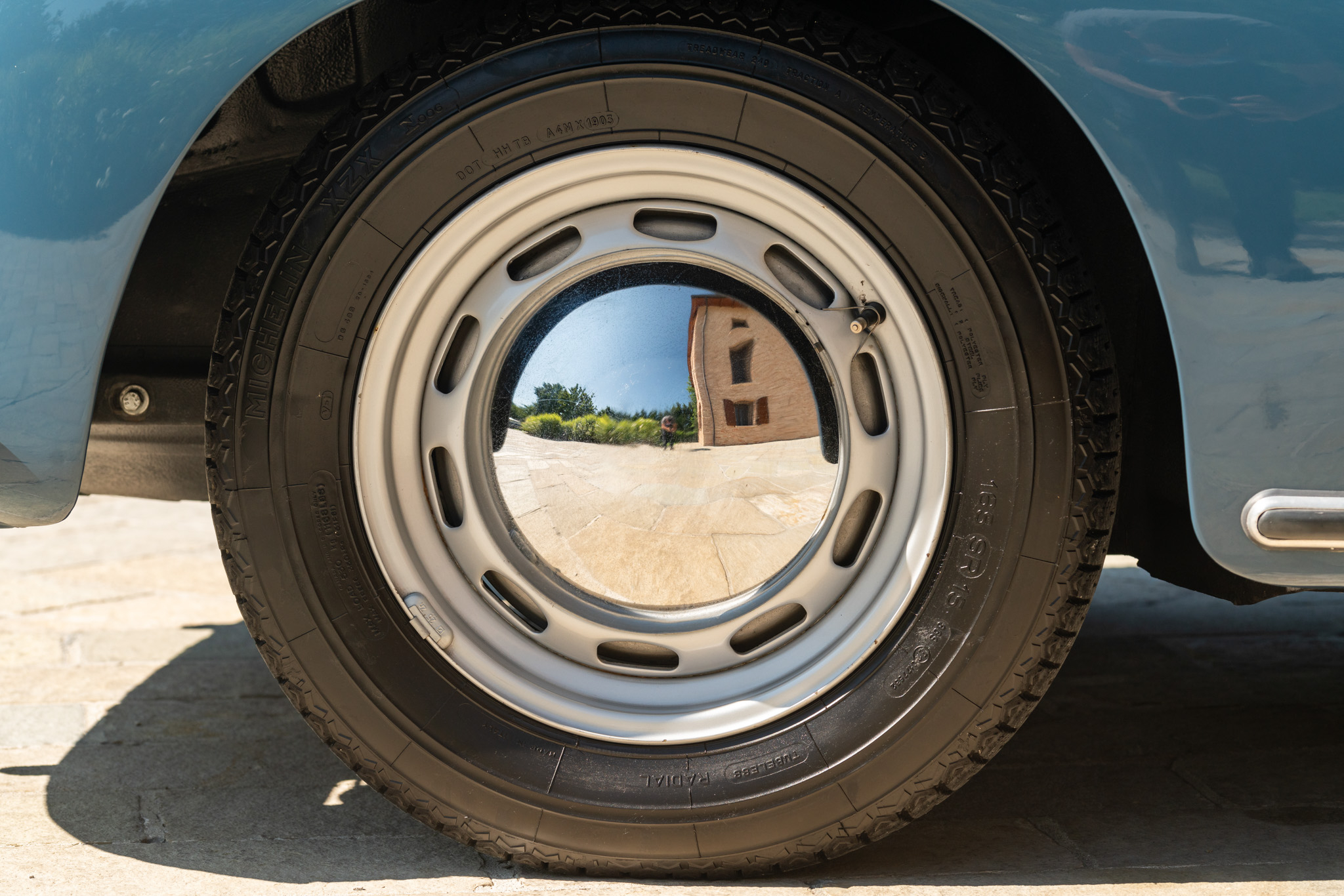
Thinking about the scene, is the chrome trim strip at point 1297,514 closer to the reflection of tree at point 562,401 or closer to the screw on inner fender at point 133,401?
the reflection of tree at point 562,401

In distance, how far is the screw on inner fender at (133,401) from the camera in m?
1.59

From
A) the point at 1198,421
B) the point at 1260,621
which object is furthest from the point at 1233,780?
the point at 1260,621

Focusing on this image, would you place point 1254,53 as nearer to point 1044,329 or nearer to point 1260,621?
point 1044,329

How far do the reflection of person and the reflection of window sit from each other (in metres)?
0.56

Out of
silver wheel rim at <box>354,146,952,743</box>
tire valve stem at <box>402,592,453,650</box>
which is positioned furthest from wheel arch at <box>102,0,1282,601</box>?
tire valve stem at <box>402,592,453,650</box>

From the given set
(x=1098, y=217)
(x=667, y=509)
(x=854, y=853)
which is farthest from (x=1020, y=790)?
(x=1098, y=217)

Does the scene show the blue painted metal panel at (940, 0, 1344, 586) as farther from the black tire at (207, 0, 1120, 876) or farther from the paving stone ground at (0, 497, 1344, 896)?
the paving stone ground at (0, 497, 1344, 896)

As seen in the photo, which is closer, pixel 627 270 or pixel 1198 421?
pixel 1198 421

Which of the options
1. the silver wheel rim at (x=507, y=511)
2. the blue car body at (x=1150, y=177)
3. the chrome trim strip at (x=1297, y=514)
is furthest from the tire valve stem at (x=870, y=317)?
the chrome trim strip at (x=1297, y=514)

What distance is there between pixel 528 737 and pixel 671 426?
50cm

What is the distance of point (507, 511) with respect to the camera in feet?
4.59

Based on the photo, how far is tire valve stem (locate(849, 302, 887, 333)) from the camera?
1.29 metres

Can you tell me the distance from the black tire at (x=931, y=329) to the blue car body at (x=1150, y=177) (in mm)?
125

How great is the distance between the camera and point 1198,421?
3.76ft
